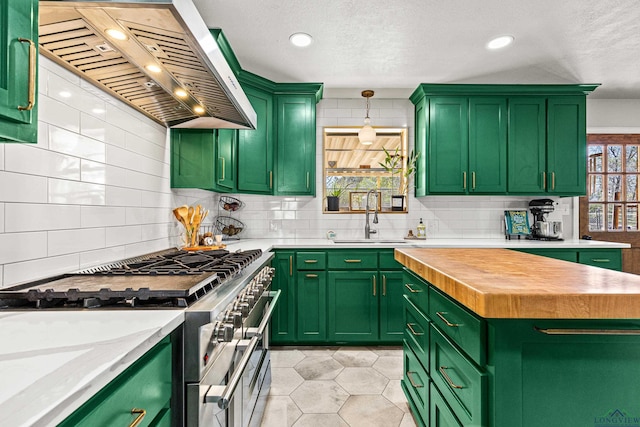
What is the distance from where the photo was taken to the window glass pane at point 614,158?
3.69 m

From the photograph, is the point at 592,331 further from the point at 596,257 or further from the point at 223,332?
the point at 596,257

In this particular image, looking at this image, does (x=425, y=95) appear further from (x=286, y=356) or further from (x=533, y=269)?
(x=286, y=356)

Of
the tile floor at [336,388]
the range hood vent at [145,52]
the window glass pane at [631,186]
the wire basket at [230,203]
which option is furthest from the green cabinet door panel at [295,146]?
the window glass pane at [631,186]

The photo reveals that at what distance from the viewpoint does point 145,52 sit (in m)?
1.26

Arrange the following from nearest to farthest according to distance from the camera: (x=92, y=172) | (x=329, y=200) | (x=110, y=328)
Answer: (x=110, y=328), (x=92, y=172), (x=329, y=200)

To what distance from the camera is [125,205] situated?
187 centimetres

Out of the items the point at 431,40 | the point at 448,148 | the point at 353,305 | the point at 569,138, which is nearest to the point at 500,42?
the point at 431,40

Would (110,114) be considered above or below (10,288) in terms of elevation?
above

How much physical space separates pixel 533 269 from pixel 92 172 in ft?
6.47

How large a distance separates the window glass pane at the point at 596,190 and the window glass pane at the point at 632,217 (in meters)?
0.32

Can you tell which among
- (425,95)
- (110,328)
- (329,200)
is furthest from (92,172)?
(425,95)

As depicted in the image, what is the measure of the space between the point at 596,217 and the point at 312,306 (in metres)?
3.26

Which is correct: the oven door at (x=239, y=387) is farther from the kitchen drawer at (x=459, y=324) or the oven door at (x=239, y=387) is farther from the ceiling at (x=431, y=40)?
the ceiling at (x=431, y=40)

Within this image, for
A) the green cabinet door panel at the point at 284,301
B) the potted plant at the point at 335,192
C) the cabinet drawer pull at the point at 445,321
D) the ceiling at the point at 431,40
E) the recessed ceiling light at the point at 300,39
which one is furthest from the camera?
the potted plant at the point at 335,192
